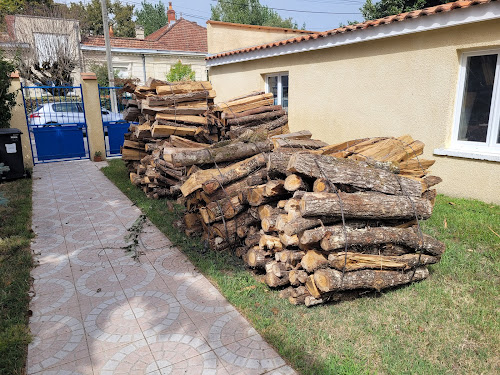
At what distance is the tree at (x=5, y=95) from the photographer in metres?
9.83

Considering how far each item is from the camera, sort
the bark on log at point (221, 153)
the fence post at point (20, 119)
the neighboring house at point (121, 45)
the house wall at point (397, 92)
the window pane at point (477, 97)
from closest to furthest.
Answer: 1. the bark on log at point (221, 153)
2. the window pane at point (477, 97)
3. the house wall at point (397, 92)
4. the fence post at point (20, 119)
5. the neighboring house at point (121, 45)

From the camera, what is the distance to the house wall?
665cm

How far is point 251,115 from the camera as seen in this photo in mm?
8469

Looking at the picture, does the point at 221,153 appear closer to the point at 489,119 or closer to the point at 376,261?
the point at 376,261

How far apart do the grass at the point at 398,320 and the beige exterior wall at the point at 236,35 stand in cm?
1091

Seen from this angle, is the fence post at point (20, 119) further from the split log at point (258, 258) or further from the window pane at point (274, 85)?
the split log at point (258, 258)

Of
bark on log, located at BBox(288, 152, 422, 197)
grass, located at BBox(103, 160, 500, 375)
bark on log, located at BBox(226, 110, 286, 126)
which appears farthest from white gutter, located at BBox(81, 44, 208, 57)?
bark on log, located at BBox(288, 152, 422, 197)

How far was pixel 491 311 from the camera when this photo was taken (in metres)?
3.72

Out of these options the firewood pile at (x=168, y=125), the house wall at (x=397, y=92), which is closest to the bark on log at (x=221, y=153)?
the firewood pile at (x=168, y=125)

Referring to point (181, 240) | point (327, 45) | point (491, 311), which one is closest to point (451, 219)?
point (491, 311)

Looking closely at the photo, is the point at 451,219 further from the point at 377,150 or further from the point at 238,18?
the point at 238,18

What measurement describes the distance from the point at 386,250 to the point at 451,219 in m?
2.46

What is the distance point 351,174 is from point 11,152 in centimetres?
903

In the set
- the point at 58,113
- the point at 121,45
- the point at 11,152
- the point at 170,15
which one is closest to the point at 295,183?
the point at 11,152
